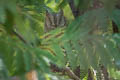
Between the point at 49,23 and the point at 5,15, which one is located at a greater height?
the point at 5,15

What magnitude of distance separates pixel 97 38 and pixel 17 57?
0.38 metres

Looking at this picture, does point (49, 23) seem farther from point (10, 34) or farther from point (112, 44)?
point (10, 34)

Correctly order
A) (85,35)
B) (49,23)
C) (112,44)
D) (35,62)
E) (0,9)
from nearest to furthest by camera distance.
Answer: (0,9), (35,62), (85,35), (112,44), (49,23)

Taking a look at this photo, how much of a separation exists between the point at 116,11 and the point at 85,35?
19 centimetres

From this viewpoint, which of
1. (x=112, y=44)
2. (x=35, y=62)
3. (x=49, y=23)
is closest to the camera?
(x=35, y=62)

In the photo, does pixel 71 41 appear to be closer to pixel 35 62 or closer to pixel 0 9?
pixel 35 62

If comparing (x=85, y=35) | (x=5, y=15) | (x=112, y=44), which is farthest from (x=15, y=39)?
(x=112, y=44)

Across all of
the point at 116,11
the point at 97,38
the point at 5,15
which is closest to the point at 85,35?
the point at 97,38

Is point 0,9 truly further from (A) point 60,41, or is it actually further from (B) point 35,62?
(A) point 60,41

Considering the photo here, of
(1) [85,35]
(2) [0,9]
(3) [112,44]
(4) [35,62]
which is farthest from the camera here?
(3) [112,44]

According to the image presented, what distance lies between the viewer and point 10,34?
0.89 metres

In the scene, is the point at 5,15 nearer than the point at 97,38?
Yes

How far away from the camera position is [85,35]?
3.48 ft

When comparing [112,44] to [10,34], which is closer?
[10,34]
